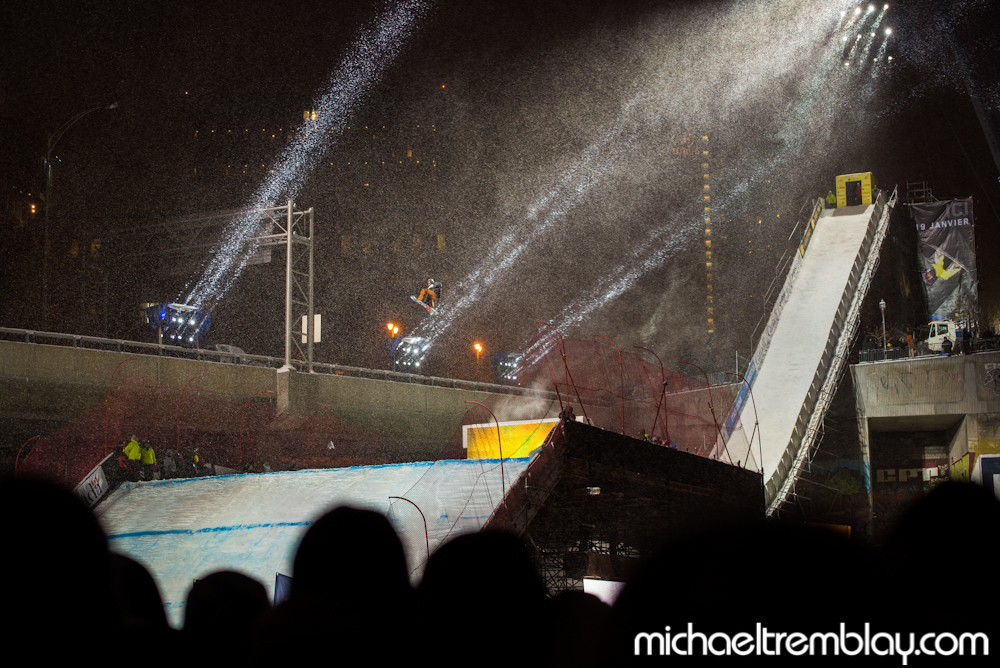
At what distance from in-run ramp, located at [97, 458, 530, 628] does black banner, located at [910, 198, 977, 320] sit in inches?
974

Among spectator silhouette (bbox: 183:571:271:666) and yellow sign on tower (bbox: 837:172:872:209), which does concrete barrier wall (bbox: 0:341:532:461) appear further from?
spectator silhouette (bbox: 183:571:271:666)

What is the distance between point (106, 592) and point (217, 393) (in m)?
21.0

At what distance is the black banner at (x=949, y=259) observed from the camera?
102ft

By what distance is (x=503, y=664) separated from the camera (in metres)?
1.82

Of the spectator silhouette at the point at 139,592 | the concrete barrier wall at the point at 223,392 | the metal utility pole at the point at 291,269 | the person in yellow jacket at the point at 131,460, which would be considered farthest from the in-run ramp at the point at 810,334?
the spectator silhouette at the point at 139,592

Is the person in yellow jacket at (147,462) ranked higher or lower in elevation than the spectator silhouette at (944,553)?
higher

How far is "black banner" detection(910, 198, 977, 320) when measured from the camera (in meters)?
31.2

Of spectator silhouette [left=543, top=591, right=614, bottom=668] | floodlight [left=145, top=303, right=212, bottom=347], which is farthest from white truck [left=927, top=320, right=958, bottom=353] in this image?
spectator silhouette [left=543, top=591, right=614, bottom=668]

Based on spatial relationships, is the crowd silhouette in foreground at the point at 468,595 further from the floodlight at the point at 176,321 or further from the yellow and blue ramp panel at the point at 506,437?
the floodlight at the point at 176,321

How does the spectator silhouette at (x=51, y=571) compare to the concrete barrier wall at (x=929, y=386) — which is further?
the concrete barrier wall at (x=929, y=386)

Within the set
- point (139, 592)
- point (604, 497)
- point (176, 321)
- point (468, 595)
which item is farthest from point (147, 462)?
point (468, 595)

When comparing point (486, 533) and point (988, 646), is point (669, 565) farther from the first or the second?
point (486, 533)

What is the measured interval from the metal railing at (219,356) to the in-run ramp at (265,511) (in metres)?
5.00

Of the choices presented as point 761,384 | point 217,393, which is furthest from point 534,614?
point 761,384
